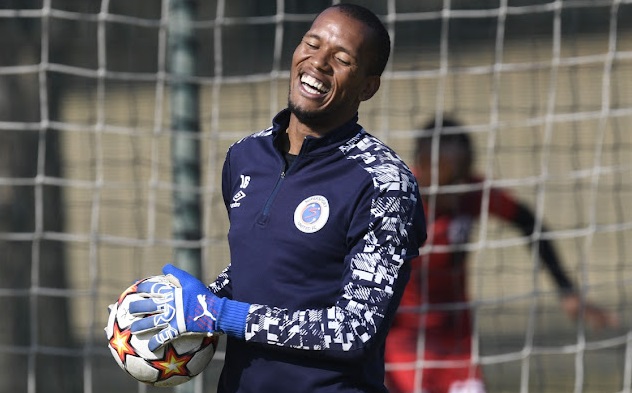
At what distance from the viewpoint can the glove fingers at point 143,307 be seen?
2209mm

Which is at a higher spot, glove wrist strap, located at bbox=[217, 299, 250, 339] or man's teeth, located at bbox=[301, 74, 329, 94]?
man's teeth, located at bbox=[301, 74, 329, 94]

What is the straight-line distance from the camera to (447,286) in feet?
14.7

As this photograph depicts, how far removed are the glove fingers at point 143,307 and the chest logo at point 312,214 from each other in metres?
0.33

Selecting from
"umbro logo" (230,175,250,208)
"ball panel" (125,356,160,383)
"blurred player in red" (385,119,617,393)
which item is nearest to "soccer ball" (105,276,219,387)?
"ball panel" (125,356,160,383)

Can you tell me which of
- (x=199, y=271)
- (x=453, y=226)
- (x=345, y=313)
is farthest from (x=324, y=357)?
(x=453, y=226)

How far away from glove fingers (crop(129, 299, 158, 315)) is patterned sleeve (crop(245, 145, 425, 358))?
0.67ft

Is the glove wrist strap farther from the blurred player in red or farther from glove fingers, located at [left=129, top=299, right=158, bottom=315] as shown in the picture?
the blurred player in red

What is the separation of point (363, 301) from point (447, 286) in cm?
241

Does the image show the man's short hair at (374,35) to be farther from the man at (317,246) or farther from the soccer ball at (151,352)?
the soccer ball at (151,352)

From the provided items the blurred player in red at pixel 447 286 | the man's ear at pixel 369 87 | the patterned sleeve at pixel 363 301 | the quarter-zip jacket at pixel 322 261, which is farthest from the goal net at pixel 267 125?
the patterned sleeve at pixel 363 301

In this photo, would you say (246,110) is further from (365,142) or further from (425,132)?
(365,142)

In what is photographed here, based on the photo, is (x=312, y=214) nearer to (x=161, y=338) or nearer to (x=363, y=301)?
(x=363, y=301)

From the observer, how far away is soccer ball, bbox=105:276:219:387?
2279 millimetres

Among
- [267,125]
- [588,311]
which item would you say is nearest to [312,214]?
[588,311]
